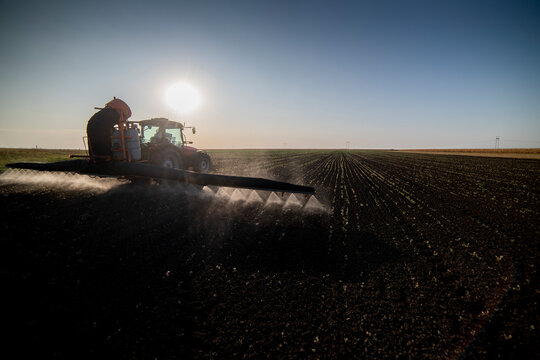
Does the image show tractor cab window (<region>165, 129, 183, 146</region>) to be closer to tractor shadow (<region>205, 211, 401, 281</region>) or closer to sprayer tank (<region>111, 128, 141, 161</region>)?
sprayer tank (<region>111, 128, 141, 161</region>)

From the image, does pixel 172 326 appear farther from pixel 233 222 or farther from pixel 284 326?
pixel 233 222

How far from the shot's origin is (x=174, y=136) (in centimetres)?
1069

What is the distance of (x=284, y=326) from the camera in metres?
2.45

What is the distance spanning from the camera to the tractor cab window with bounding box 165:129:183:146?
411 inches

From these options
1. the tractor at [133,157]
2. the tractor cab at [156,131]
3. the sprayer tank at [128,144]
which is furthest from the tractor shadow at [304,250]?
the tractor cab at [156,131]

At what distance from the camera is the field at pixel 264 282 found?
88.4 inches

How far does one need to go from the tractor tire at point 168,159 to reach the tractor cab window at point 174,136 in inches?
53.6

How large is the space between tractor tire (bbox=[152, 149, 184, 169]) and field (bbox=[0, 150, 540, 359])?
2.81 metres

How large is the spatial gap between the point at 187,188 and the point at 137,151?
2354mm

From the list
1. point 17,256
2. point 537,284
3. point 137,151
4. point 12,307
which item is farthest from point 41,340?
point 137,151

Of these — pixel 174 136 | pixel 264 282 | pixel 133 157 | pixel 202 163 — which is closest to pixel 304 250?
pixel 264 282

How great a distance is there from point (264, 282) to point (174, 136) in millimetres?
9345

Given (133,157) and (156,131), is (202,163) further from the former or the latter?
(133,157)

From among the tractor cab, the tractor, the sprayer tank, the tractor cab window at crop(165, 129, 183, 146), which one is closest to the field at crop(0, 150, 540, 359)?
the tractor
